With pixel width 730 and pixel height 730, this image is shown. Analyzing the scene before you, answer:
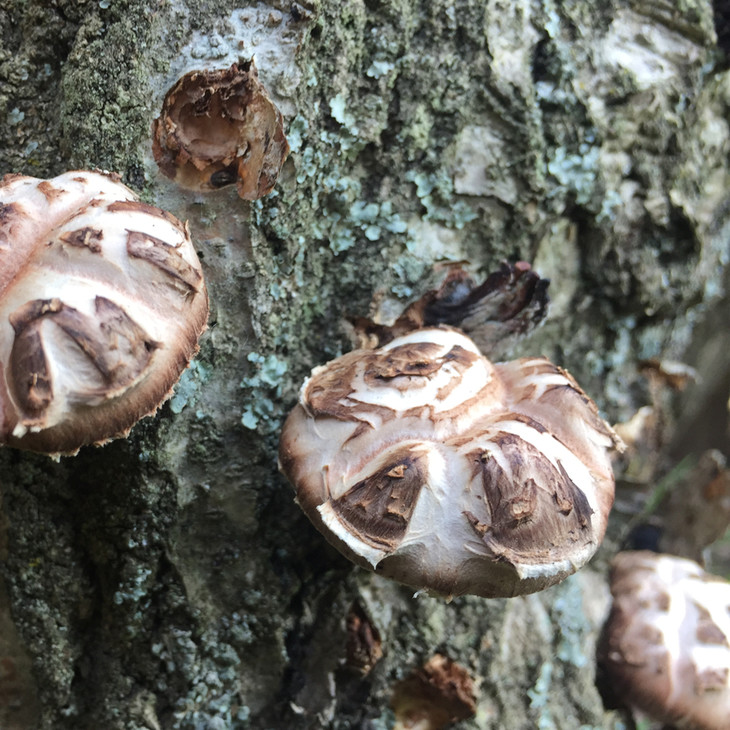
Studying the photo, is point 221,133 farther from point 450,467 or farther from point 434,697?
point 434,697

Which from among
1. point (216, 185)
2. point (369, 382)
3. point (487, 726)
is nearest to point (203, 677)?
point (487, 726)

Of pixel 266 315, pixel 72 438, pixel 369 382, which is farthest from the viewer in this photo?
pixel 266 315

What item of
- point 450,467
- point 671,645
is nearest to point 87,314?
point 450,467

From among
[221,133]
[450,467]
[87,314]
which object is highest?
[221,133]

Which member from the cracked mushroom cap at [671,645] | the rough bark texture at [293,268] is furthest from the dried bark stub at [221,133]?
the cracked mushroom cap at [671,645]

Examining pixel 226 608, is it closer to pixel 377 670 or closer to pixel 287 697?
pixel 287 697

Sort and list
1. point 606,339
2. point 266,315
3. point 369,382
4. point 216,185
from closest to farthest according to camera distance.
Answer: point 369,382 < point 216,185 < point 266,315 < point 606,339
